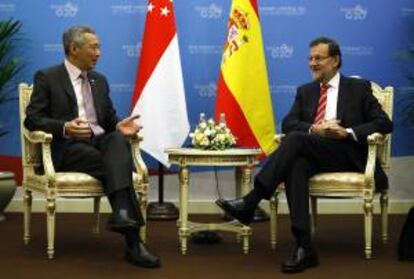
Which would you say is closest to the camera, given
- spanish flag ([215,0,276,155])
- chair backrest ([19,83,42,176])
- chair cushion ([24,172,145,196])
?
chair cushion ([24,172,145,196])

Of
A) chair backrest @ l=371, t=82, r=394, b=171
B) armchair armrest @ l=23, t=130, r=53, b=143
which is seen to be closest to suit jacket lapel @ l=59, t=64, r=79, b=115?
armchair armrest @ l=23, t=130, r=53, b=143

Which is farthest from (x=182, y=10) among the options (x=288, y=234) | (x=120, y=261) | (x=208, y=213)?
(x=120, y=261)

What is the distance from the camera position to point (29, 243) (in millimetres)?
4844

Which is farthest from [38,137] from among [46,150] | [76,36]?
[76,36]

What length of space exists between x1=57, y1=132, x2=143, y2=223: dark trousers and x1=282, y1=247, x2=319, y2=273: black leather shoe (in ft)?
2.81

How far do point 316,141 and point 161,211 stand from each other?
200 cm

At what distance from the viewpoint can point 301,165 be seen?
170 inches

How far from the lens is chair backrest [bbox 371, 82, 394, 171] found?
4.85 metres

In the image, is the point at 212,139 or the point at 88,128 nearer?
the point at 88,128

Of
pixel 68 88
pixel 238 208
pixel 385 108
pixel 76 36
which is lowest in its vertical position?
pixel 238 208

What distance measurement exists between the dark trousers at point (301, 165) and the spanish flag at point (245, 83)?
56.7 inches

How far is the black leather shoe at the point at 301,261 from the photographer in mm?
4012

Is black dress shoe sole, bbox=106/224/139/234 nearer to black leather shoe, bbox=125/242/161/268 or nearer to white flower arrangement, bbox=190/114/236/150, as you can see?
black leather shoe, bbox=125/242/161/268

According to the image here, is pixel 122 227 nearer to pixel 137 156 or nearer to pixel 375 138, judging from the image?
pixel 137 156
